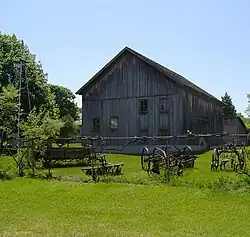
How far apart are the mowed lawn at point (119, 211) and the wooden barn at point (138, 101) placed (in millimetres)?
18564

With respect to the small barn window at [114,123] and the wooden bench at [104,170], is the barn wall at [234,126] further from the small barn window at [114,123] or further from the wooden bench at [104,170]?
the wooden bench at [104,170]

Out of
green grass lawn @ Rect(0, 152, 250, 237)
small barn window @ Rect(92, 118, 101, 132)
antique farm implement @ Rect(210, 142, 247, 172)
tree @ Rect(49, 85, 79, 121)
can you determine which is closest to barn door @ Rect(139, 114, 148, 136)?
small barn window @ Rect(92, 118, 101, 132)

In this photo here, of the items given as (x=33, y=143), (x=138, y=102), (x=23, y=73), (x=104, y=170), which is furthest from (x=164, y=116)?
(x=23, y=73)

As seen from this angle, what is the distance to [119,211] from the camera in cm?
881

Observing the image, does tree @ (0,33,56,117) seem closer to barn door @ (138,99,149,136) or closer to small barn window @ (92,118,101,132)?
small barn window @ (92,118,101,132)

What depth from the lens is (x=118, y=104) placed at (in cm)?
3253

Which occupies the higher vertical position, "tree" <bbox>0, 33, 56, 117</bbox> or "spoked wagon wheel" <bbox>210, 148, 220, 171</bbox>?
"tree" <bbox>0, 33, 56, 117</bbox>

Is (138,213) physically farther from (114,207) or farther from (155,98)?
(155,98)

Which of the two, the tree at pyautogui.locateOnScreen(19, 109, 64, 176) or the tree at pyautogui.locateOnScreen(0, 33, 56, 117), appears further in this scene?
the tree at pyautogui.locateOnScreen(0, 33, 56, 117)

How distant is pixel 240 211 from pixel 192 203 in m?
1.26

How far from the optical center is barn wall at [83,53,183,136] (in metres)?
30.3

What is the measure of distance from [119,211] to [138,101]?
23115 mm

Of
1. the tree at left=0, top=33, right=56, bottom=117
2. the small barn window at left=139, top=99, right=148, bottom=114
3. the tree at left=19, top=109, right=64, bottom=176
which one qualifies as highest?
the tree at left=0, top=33, right=56, bottom=117

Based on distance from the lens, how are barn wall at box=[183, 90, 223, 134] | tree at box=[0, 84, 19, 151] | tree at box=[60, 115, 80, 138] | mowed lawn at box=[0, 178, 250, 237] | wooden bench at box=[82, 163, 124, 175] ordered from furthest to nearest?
tree at box=[60, 115, 80, 138], barn wall at box=[183, 90, 223, 134], tree at box=[0, 84, 19, 151], wooden bench at box=[82, 163, 124, 175], mowed lawn at box=[0, 178, 250, 237]
